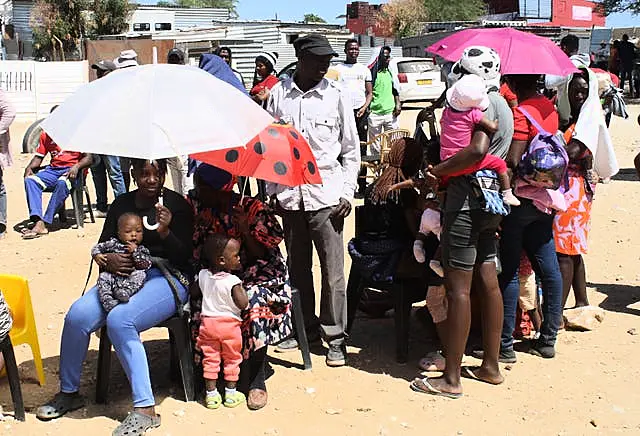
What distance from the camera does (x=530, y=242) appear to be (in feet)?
16.1

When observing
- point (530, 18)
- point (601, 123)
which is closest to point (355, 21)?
point (530, 18)

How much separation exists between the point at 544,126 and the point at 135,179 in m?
2.35

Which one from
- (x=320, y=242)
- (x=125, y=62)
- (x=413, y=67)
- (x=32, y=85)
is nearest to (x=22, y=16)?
(x=32, y=85)

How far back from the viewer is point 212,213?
444cm

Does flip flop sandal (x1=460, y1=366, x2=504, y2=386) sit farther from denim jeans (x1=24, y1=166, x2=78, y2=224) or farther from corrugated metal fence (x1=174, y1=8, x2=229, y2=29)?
corrugated metal fence (x1=174, y1=8, x2=229, y2=29)

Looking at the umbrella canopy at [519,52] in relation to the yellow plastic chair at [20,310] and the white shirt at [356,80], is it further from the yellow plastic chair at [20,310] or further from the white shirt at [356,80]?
the white shirt at [356,80]

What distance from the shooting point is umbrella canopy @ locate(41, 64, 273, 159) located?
354cm

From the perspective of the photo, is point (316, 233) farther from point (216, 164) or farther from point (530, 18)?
point (530, 18)

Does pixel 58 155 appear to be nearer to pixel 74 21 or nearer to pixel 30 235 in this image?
pixel 30 235

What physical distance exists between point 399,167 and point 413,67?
20.1 metres

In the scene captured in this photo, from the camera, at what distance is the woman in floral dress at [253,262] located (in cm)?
434

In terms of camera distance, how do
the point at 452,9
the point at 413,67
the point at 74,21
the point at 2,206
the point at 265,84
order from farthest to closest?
1. the point at 452,9
2. the point at 74,21
3. the point at 413,67
4. the point at 265,84
5. the point at 2,206

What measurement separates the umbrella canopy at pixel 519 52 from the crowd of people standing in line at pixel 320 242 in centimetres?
10

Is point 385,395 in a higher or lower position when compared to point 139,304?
lower
